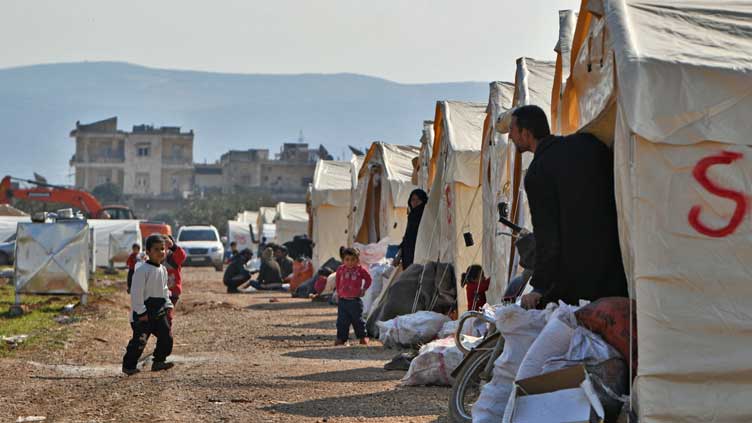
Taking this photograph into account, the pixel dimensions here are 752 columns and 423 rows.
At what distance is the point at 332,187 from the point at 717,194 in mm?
25873

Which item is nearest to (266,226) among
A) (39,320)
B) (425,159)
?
(425,159)

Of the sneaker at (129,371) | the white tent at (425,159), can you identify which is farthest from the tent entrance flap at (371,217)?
the sneaker at (129,371)

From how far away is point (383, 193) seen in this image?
24719 millimetres

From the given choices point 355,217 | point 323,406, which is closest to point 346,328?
point 323,406

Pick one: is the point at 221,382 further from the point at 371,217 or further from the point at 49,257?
the point at 371,217

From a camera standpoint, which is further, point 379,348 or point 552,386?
point 379,348

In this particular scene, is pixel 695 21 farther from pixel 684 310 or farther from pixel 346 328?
pixel 346 328

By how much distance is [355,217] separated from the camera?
27438mm

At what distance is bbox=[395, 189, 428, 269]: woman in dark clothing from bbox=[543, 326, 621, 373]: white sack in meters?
10.3

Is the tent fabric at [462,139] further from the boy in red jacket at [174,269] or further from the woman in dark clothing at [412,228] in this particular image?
the boy in red jacket at [174,269]

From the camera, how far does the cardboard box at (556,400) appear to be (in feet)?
19.5

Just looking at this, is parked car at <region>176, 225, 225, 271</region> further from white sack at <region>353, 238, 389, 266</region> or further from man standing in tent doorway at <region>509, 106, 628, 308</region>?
man standing in tent doorway at <region>509, 106, 628, 308</region>

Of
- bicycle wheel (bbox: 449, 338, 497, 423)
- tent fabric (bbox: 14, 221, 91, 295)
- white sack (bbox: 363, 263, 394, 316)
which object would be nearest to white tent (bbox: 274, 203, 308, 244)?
tent fabric (bbox: 14, 221, 91, 295)

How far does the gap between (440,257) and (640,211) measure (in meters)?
10.3
